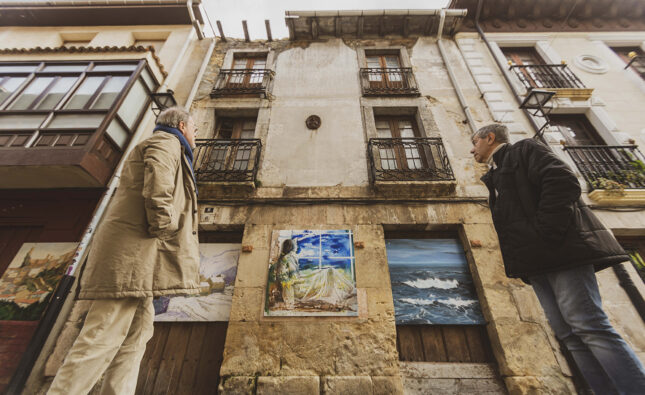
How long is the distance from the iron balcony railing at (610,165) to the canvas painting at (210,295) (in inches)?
262

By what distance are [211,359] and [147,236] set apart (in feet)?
7.71

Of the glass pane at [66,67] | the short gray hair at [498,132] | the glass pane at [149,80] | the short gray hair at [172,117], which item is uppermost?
the glass pane at [149,80]

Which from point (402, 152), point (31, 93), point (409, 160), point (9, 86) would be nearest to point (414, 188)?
point (409, 160)

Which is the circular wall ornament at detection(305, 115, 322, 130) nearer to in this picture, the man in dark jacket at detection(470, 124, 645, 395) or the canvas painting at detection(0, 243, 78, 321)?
the man in dark jacket at detection(470, 124, 645, 395)

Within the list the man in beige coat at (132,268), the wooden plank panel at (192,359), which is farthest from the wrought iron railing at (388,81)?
the wooden plank panel at (192,359)

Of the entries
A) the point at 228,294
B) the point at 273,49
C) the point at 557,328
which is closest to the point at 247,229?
the point at 228,294

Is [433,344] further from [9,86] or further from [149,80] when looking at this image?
[9,86]

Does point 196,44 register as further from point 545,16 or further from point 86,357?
point 545,16

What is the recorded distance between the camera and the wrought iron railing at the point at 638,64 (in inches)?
246

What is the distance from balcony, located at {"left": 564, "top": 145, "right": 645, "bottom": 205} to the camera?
4168mm

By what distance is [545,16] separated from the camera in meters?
7.51

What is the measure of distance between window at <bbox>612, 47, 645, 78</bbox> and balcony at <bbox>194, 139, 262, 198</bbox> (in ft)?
32.4

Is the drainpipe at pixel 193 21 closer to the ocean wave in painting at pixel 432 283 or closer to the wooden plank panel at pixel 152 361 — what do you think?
the wooden plank panel at pixel 152 361

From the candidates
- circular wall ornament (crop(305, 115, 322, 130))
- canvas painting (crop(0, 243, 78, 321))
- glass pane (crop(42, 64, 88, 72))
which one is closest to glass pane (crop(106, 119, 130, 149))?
glass pane (crop(42, 64, 88, 72))
